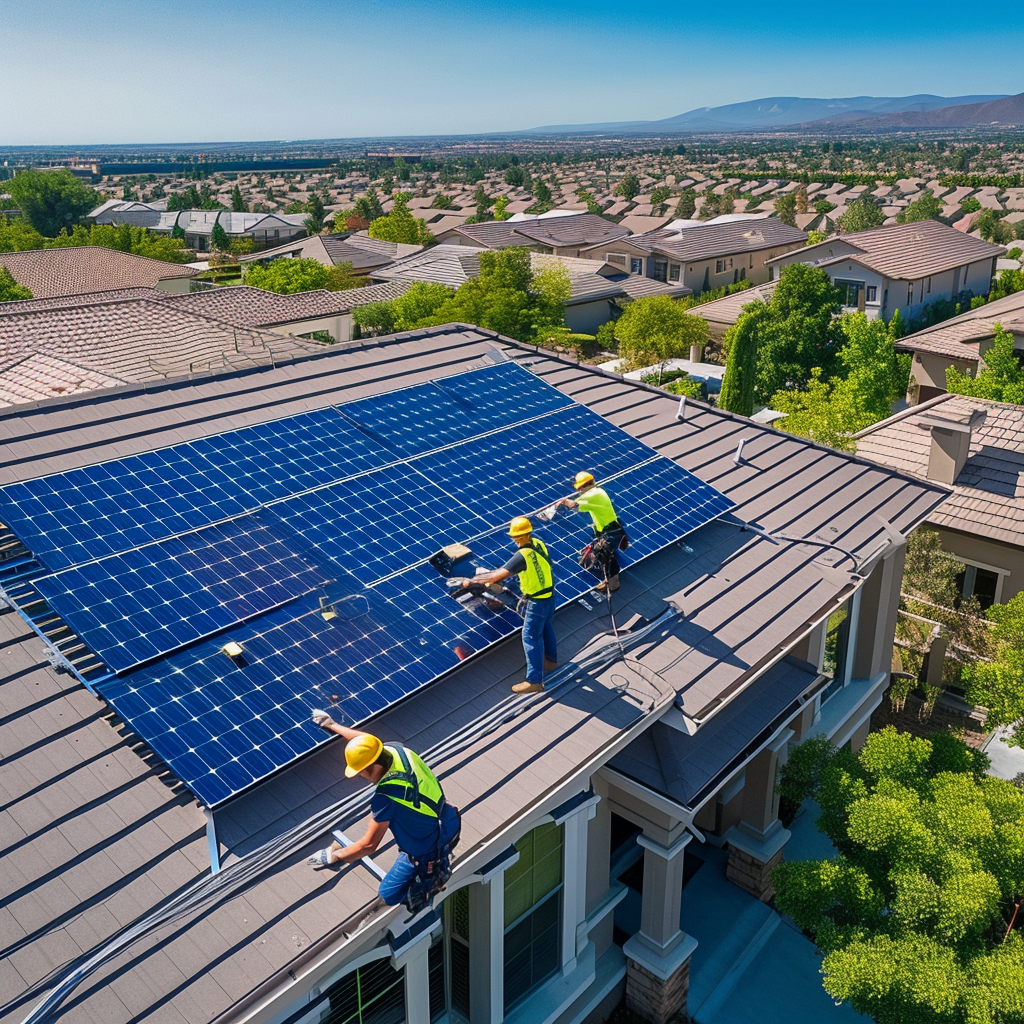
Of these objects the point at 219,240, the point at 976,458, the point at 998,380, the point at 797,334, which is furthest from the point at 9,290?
the point at 219,240

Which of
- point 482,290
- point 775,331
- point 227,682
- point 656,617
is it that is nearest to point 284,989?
point 227,682

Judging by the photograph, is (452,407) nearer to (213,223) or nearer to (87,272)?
(87,272)

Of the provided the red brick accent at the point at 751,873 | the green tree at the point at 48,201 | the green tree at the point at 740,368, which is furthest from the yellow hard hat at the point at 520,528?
the green tree at the point at 48,201

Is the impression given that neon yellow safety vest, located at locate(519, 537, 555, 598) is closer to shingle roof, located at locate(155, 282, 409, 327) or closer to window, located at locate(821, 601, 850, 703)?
window, located at locate(821, 601, 850, 703)

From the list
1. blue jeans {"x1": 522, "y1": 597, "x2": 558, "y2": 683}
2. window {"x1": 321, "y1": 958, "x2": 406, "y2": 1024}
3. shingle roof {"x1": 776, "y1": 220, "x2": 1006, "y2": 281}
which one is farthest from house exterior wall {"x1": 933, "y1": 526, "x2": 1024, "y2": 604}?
shingle roof {"x1": 776, "y1": 220, "x2": 1006, "y2": 281}

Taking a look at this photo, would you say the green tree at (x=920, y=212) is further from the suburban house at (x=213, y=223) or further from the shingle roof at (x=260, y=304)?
the suburban house at (x=213, y=223)

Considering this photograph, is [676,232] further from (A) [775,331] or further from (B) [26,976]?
(B) [26,976]
